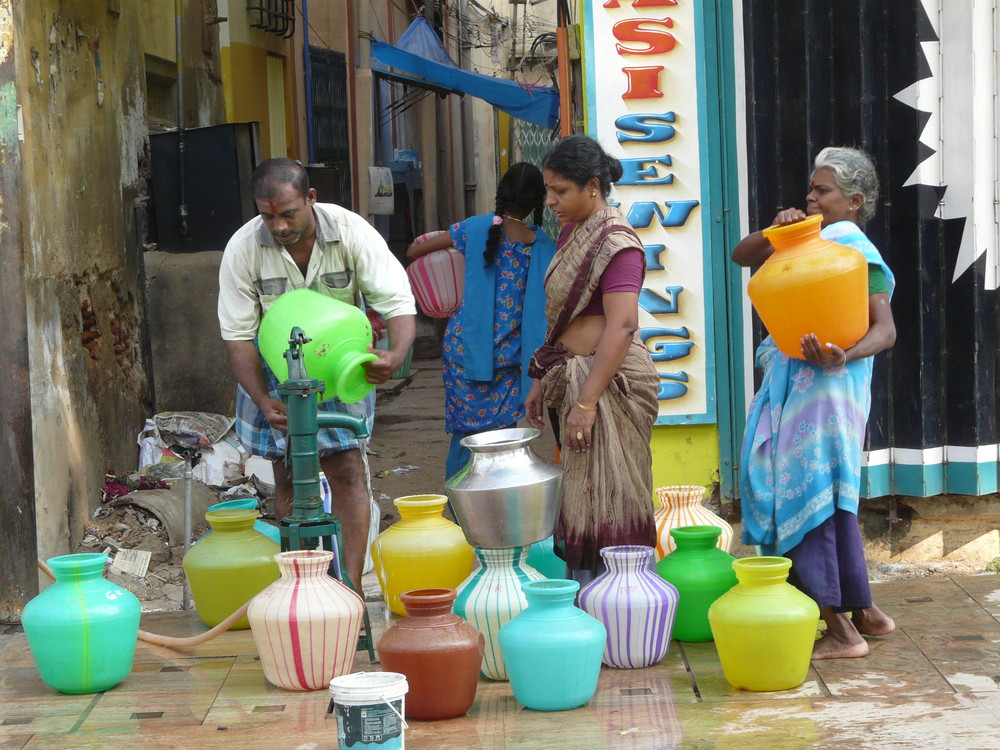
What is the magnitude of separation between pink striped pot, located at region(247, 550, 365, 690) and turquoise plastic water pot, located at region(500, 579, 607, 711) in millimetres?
494

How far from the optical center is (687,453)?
198 inches

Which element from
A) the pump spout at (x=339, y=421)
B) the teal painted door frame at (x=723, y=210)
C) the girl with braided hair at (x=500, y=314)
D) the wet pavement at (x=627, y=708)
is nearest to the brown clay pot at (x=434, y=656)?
the wet pavement at (x=627, y=708)

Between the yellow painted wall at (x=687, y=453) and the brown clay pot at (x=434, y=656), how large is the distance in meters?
1.86

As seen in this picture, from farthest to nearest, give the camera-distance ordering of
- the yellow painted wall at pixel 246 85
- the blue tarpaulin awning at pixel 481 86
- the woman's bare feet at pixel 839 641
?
1. the blue tarpaulin awning at pixel 481 86
2. the yellow painted wall at pixel 246 85
3. the woman's bare feet at pixel 839 641

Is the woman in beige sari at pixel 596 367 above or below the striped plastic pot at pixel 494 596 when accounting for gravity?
above

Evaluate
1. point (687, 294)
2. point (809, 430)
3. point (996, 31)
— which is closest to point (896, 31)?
point (996, 31)

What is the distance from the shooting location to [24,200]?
455 centimetres

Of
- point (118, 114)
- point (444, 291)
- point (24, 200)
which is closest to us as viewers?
point (24, 200)

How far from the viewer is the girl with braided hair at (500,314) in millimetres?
5008

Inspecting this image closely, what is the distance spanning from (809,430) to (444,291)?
6.89ft

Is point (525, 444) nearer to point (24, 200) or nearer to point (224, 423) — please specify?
point (24, 200)

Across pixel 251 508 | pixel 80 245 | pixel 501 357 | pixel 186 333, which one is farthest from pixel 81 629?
pixel 186 333

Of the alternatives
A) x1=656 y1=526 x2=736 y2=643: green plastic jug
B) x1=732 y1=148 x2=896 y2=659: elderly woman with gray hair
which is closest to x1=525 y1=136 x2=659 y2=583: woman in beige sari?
x1=656 y1=526 x2=736 y2=643: green plastic jug

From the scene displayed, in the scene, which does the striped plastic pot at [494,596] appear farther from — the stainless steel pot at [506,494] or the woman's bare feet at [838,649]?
the woman's bare feet at [838,649]
